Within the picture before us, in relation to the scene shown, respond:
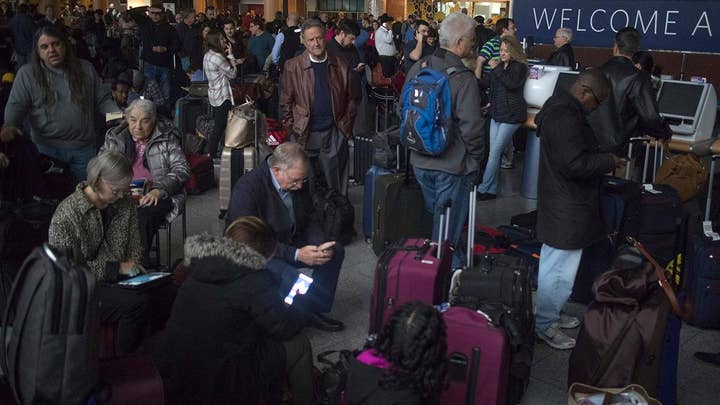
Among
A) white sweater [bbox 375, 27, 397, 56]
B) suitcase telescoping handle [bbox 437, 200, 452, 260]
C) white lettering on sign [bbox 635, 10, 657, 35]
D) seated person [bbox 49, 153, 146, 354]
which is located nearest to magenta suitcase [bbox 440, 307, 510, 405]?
suitcase telescoping handle [bbox 437, 200, 452, 260]

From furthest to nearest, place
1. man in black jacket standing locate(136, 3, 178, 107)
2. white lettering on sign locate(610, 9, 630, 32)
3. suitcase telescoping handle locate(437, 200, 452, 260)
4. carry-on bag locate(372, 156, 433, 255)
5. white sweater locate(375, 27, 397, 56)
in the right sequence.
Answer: white sweater locate(375, 27, 397, 56) < man in black jacket standing locate(136, 3, 178, 107) < white lettering on sign locate(610, 9, 630, 32) < carry-on bag locate(372, 156, 433, 255) < suitcase telescoping handle locate(437, 200, 452, 260)

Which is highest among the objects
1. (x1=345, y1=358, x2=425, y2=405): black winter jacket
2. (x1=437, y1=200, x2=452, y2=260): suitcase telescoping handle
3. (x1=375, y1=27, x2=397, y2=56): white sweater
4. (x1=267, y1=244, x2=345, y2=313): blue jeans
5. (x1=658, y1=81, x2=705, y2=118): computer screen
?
(x1=375, y1=27, x2=397, y2=56): white sweater

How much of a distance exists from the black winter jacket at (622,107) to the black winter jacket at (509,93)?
1.21 metres

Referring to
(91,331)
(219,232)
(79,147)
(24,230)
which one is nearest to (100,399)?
(91,331)

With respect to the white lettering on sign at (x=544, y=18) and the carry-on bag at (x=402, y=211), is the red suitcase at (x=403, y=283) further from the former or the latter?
the white lettering on sign at (x=544, y=18)

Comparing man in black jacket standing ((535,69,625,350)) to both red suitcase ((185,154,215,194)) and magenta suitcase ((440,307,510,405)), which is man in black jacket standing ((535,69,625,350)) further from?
red suitcase ((185,154,215,194))

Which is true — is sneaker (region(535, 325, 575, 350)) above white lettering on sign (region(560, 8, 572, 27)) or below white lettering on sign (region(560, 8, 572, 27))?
below

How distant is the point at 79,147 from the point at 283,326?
8.04 feet

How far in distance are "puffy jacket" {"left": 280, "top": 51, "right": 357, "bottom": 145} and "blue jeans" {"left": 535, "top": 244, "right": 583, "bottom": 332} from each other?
7.60ft

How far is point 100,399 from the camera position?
261 centimetres

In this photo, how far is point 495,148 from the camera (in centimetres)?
690

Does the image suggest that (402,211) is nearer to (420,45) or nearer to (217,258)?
(217,258)

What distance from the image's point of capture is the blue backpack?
4586 mm

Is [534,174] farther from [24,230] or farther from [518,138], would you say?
[24,230]
